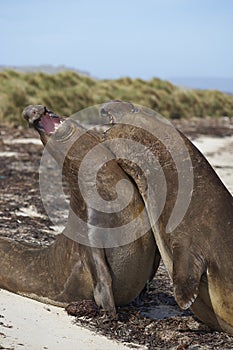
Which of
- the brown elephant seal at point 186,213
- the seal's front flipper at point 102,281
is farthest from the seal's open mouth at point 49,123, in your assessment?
the seal's front flipper at point 102,281

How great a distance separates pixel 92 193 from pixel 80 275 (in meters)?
0.64

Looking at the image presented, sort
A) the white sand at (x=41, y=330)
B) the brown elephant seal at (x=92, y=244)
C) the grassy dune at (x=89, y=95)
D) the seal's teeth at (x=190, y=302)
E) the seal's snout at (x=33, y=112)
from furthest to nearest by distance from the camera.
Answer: the grassy dune at (x=89, y=95) < the brown elephant seal at (x=92, y=244) < the seal's snout at (x=33, y=112) < the white sand at (x=41, y=330) < the seal's teeth at (x=190, y=302)

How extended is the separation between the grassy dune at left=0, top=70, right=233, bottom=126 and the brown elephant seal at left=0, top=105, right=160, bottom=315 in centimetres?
1574

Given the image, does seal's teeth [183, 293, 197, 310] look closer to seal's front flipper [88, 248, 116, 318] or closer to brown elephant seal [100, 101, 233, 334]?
brown elephant seal [100, 101, 233, 334]

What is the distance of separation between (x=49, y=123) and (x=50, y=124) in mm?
11

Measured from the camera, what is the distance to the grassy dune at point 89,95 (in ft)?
79.2

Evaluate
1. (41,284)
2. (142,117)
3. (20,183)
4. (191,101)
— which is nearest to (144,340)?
(41,284)

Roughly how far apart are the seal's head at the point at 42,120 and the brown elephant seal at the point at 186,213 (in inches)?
15.3

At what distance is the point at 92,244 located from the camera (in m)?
5.22

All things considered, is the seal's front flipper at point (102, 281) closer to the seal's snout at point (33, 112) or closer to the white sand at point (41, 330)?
the white sand at point (41, 330)

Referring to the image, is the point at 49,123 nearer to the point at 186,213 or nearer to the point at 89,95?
the point at 186,213

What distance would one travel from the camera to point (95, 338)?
4871mm

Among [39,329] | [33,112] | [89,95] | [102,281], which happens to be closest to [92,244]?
[102,281]

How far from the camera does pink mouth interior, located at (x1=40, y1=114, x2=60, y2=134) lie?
5.25 meters
